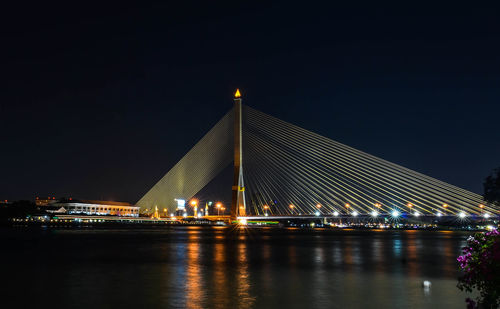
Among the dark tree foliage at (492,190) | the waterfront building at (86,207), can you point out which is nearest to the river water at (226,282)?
the dark tree foliage at (492,190)

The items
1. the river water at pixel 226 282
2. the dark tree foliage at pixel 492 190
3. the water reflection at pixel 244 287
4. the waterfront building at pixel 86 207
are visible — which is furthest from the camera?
the waterfront building at pixel 86 207

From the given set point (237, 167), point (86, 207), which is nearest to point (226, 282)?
point (237, 167)

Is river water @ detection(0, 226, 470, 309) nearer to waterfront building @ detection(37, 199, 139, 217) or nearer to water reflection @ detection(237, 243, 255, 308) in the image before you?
water reflection @ detection(237, 243, 255, 308)

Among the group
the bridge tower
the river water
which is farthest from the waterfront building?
the river water

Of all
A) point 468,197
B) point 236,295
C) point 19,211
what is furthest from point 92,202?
point 236,295

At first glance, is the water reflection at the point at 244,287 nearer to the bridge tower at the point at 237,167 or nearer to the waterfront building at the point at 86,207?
the bridge tower at the point at 237,167

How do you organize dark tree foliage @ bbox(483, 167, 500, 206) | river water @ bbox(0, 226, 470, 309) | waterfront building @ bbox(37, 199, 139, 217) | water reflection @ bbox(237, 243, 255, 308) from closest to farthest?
water reflection @ bbox(237, 243, 255, 308) → river water @ bbox(0, 226, 470, 309) → dark tree foliage @ bbox(483, 167, 500, 206) → waterfront building @ bbox(37, 199, 139, 217)

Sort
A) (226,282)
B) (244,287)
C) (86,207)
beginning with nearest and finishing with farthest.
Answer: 1. (244,287)
2. (226,282)
3. (86,207)

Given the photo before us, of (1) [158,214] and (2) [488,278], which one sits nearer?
(2) [488,278]

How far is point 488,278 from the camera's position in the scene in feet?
27.6

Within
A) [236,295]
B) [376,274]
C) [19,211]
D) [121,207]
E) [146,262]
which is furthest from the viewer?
[121,207]

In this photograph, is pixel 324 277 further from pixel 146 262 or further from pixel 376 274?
pixel 146 262

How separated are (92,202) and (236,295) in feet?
550

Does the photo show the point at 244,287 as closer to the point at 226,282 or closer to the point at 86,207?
the point at 226,282
